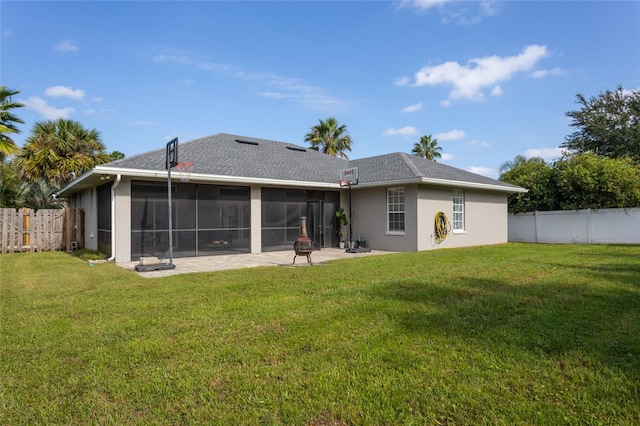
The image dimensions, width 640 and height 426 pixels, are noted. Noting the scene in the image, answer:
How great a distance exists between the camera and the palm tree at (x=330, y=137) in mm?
27922

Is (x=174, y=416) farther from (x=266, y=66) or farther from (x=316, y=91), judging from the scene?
(x=316, y=91)

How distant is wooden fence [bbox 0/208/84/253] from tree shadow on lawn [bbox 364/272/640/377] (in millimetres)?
14930

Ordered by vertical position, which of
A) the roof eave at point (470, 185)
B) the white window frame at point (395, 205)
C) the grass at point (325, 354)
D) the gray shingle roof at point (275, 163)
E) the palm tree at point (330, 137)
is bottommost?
the grass at point (325, 354)

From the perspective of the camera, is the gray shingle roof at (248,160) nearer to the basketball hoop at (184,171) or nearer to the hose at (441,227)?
the basketball hoop at (184,171)

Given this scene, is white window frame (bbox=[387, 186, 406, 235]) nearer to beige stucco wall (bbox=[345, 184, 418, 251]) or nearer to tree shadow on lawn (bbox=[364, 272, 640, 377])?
beige stucco wall (bbox=[345, 184, 418, 251])

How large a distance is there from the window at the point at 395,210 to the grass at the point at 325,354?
7.85m

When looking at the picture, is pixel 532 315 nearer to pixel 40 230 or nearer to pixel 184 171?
pixel 184 171

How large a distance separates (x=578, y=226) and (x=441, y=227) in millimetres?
7396

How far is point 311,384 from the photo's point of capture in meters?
2.85

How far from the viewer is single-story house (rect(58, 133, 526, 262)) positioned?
11484mm

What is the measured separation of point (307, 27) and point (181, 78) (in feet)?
16.7

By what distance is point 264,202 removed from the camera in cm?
1391

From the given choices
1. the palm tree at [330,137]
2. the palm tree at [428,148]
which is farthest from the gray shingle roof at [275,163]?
the palm tree at [428,148]

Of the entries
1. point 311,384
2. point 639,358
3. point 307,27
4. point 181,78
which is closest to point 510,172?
point 307,27
